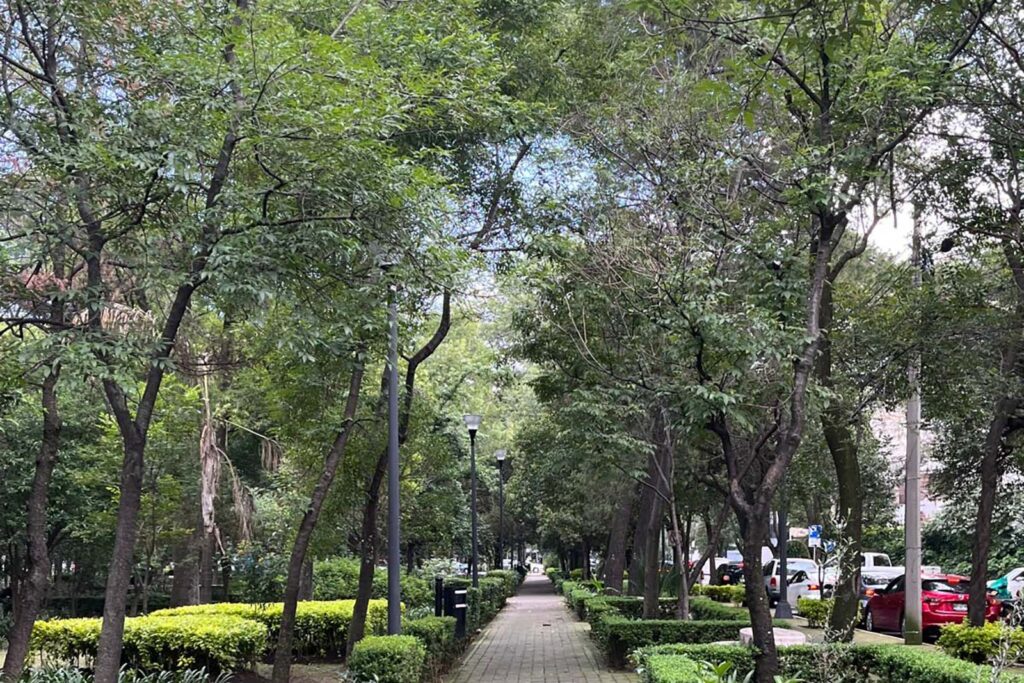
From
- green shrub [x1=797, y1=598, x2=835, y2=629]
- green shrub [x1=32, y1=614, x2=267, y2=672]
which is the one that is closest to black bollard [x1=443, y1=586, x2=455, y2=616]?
green shrub [x1=32, y1=614, x2=267, y2=672]

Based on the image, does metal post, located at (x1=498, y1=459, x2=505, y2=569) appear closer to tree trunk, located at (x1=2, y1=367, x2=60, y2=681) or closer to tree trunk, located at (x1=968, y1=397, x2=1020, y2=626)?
tree trunk, located at (x1=968, y1=397, x2=1020, y2=626)

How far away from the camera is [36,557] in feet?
31.9

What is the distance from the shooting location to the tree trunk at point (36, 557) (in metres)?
9.41

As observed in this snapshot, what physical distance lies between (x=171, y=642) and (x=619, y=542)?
1564 centimetres

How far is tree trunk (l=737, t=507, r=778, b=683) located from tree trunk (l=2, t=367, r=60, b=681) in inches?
250

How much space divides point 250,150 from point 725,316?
4354 millimetres

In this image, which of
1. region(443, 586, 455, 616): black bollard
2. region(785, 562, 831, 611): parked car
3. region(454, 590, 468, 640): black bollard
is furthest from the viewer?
region(785, 562, 831, 611): parked car

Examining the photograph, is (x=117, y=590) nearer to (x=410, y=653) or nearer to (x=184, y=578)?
(x=410, y=653)

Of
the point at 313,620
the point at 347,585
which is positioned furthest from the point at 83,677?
the point at 347,585

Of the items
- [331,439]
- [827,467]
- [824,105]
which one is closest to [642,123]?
[824,105]

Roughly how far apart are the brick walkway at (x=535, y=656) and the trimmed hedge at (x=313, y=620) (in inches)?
75.4

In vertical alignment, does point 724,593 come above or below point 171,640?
below

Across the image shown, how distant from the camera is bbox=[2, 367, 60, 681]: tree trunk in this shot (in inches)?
370

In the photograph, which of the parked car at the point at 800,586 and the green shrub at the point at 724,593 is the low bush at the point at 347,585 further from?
the parked car at the point at 800,586
